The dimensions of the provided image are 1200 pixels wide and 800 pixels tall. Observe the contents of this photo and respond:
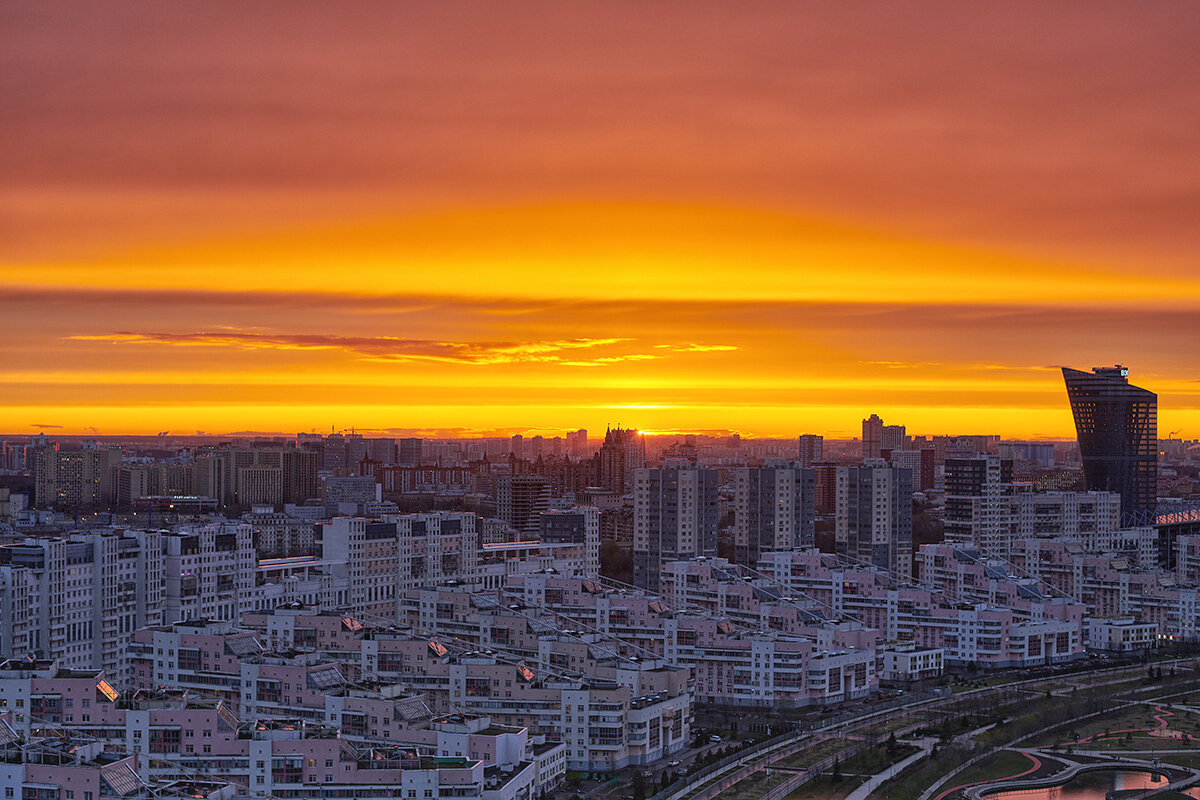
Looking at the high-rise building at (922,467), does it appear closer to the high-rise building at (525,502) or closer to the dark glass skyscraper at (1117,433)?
the dark glass skyscraper at (1117,433)

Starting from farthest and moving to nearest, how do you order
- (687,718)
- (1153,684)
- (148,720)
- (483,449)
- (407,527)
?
(483,449) < (407,527) < (1153,684) < (687,718) < (148,720)

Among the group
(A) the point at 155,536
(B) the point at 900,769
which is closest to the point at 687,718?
(B) the point at 900,769

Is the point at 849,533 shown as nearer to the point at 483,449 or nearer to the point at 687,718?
the point at 687,718

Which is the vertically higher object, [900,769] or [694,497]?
[694,497]

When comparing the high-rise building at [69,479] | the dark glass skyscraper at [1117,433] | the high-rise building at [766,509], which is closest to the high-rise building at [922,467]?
the dark glass skyscraper at [1117,433]

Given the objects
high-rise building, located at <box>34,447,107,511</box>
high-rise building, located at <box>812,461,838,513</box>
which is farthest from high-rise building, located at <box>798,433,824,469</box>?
high-rise building, located at <box>34,447,107,511</box>

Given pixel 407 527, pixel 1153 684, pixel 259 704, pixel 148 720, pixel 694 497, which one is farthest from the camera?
pixel 694 497

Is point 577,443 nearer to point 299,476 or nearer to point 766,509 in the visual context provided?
point 299,476
